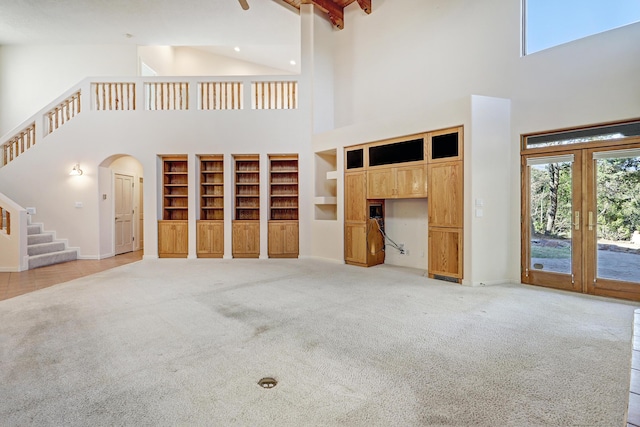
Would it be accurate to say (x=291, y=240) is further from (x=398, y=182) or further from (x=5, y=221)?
(x=5, y=221)

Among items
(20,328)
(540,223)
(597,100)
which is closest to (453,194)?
(540,223)

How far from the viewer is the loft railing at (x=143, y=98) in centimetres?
753

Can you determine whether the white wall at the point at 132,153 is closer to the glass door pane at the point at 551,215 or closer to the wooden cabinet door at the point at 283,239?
the wooden cabinet door at the point at 283,239

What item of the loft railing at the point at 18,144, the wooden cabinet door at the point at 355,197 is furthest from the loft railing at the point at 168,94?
the wooden cabinet door at the point at 355,197

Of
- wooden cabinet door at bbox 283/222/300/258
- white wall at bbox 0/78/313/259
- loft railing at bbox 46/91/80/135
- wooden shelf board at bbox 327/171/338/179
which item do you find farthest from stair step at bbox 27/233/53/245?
wooden shelf board at bbox 327/171/338/179

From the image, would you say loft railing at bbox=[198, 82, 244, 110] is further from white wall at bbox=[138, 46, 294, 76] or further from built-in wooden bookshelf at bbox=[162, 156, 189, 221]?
white wall at bbox=[138, 46, 294, 76]

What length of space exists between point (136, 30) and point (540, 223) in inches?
384

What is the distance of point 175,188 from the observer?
26.8ft

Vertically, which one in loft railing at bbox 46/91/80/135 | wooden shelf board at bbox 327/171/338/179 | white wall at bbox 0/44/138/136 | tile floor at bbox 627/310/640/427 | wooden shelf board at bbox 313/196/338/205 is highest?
white wall at bbox 0/44/138/136

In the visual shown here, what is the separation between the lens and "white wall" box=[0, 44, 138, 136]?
28.7 feet

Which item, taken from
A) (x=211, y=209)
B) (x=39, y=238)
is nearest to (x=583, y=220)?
(x=211, y=209)

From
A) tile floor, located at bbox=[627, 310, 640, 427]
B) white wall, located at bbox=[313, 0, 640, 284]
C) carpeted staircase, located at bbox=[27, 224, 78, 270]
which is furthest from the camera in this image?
carpeted staircase, located at bbox=[27, 224, 78, 270]

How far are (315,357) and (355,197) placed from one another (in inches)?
175

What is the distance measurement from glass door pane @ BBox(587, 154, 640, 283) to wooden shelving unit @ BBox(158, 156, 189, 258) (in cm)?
775
